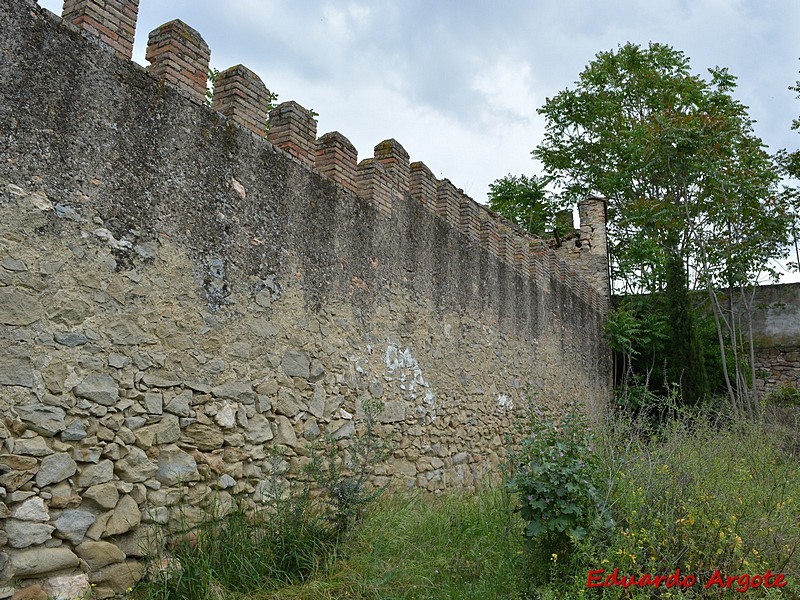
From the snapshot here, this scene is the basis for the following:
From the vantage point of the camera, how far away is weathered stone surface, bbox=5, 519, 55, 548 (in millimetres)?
3088

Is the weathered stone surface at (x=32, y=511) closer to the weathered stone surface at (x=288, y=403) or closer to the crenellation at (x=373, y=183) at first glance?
the weathered stone surface at (x=288, y=403)

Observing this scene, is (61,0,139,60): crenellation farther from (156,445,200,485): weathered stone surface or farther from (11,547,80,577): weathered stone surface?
(11,547,80,577): weathered stone surface

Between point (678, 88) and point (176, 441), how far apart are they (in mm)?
16838

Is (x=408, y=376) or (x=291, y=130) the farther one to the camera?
(x=408, y=376)

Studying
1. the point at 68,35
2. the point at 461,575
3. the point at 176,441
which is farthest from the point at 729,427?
the point at 68,35

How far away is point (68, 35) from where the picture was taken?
3.63 m

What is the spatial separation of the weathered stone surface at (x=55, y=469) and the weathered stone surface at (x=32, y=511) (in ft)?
0.26

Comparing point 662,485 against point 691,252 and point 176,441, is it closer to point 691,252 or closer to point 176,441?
point 176,441

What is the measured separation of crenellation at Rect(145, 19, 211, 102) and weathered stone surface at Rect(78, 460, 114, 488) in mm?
2319

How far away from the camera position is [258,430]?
451cm

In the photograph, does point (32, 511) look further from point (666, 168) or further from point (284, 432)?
point (666, 168)

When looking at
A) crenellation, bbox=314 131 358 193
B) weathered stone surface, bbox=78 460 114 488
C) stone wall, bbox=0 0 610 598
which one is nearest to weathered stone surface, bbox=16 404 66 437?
stone wall, bbox=0 0 610 598

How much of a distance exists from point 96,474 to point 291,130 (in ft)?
9.45

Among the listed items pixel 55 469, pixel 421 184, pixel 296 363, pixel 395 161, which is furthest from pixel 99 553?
pixel 421 184
